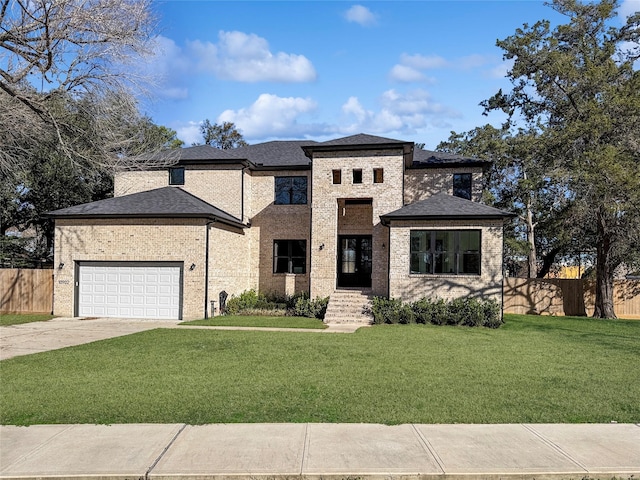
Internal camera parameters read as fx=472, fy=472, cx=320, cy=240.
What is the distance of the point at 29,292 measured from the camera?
63.8 feet

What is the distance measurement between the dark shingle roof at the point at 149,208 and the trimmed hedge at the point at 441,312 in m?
7.36

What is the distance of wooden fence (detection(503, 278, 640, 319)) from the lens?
74.7ft

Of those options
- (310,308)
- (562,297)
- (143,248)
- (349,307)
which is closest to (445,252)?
(349,307)

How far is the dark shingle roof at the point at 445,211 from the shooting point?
57.6 feet

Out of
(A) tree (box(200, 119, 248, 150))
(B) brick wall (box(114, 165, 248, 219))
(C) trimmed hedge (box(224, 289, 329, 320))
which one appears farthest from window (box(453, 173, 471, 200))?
(A) tree (box(200, 119, 248, 150))

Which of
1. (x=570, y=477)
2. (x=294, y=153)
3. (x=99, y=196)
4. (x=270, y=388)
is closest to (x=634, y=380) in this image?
(x=570, y=477)

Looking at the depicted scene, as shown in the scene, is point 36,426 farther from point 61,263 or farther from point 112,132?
point 61,263

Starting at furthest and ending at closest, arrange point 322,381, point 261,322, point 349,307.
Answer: point 349,307, point 261,322, point 322,381

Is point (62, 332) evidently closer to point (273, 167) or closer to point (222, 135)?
point (273, 167)

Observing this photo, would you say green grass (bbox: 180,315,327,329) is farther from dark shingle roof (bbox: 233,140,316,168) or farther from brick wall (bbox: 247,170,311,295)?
dark shingle roof (bbox: 233,140,316,168)

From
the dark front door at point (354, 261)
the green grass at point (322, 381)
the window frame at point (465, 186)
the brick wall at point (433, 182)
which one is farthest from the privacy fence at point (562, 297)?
the green grass at point (322, 381)

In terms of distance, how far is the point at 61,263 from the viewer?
18.6 m

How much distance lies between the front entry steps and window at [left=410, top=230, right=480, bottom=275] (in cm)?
235

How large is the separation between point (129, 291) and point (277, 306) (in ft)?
19.6
